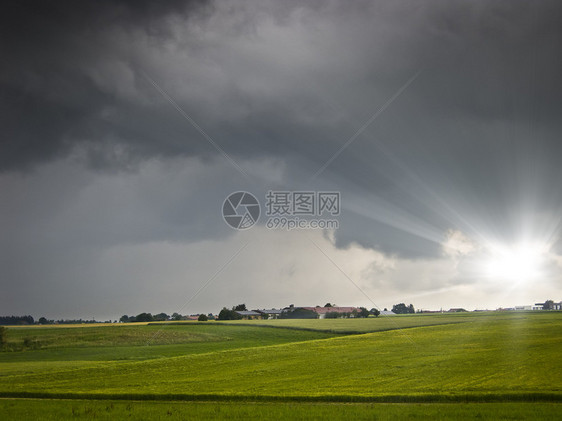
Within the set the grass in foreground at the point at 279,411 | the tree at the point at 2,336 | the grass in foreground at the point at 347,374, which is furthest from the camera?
the tree at the point at 2,336

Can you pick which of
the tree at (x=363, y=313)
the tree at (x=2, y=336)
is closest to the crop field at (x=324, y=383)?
the tree at (x=2, y=336)

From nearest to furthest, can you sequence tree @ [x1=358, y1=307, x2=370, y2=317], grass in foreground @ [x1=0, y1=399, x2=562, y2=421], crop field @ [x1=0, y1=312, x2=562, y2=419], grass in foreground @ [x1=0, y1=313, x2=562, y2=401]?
1. grass in foreground @ [x1=0, y1=399, x2=562, y2=421]
2. crop field @ [x1=0, y1=312, x2=562, y2=419]
3. grass in foreground @ [x1=0, y1=313, x2=562, y2=401]
4. tree @ [x1=358, y1=307, x2=370, y2=317]

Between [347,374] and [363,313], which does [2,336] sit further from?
[363,313]

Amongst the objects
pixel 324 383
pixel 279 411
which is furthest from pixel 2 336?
pixel 279 411

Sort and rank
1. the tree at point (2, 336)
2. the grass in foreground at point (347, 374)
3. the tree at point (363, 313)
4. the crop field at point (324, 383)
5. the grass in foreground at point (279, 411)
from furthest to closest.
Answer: the tree at point (363, 313)
the tree at point (2, 336)
the grass in foreground at point (347, 374)
the crop field at point (324, 383)
the grass in foreground at point (279, 411)

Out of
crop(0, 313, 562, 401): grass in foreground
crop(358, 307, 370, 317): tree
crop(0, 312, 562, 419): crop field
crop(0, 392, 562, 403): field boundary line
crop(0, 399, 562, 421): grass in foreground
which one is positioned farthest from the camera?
crop(358, 307, 370, 317): tree

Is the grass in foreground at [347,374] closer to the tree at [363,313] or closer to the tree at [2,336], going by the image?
the tree at [2,336]

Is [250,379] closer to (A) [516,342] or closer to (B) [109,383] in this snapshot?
(B) [109,383]

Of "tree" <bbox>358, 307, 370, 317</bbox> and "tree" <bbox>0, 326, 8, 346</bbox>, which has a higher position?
"tree" <bbox>358, 307, 370, 317</bbox>

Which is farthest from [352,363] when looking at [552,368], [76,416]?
[76,416]

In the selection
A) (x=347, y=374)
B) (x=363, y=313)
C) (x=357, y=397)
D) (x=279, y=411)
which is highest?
(x=363, y=313)

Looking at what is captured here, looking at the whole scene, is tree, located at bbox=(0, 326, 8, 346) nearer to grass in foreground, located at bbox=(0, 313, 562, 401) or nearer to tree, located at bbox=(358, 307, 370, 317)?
grass in foreground, located at bbox=(0, 313, 562, 401)

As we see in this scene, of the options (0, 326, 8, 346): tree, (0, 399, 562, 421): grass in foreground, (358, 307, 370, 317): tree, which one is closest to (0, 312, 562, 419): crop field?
(0, 399, 562, 421): grass in foreground

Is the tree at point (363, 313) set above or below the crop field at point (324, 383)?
above
